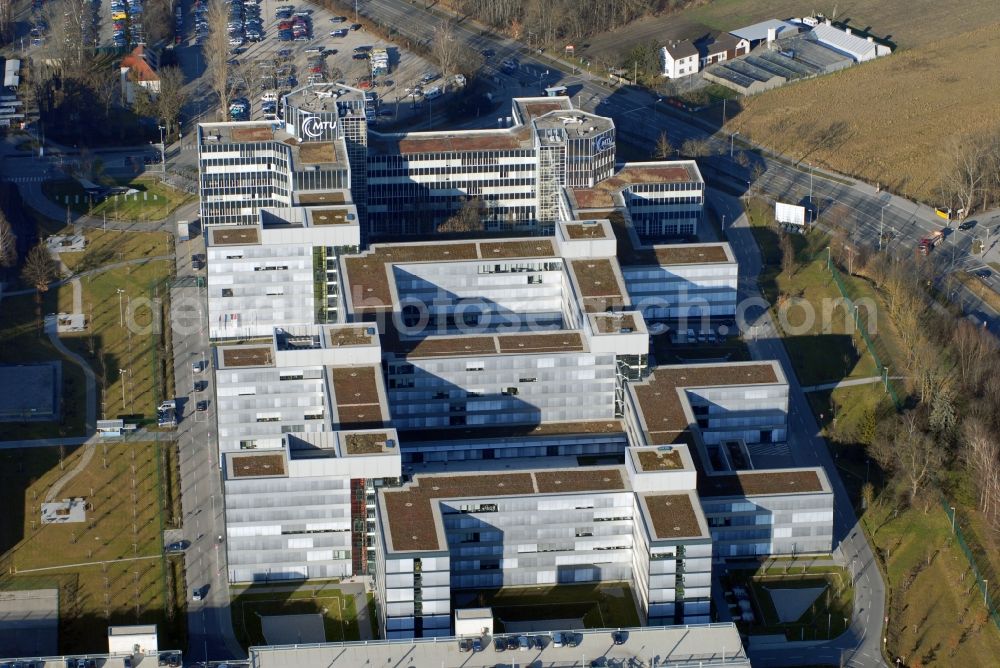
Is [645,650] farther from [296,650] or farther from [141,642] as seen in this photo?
[141,642]

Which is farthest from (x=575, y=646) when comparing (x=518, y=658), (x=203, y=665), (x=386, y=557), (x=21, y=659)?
(x=21, y=659)

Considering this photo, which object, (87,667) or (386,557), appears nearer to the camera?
(87,667)

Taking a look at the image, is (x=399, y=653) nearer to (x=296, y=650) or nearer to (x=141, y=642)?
(x=296, y=650)

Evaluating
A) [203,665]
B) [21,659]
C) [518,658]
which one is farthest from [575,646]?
[21,659]

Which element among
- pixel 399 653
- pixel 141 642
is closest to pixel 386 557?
pixel 399 653

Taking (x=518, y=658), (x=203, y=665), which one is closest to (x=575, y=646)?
(x=518, y=658)

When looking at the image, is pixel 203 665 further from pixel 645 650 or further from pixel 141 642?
pixel 645 650
